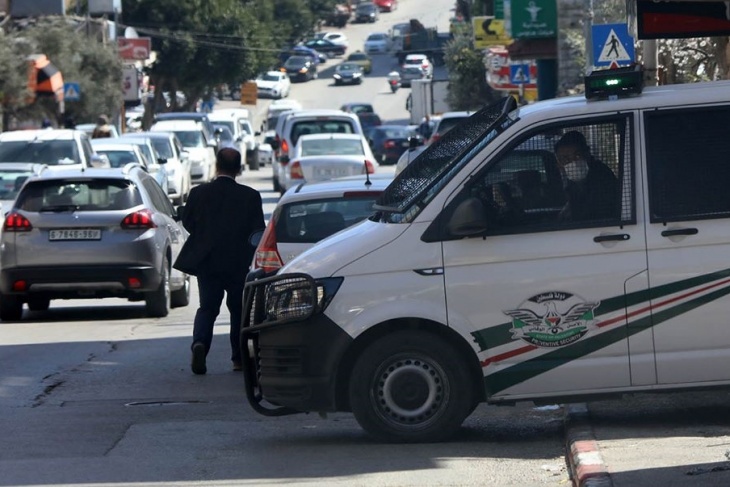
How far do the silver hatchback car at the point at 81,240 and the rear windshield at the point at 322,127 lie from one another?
1860cm

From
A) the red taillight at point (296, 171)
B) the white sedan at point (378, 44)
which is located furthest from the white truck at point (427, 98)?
the white sedan at point (378, 44)

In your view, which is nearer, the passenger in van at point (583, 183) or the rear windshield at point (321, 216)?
the passenger in van at point (583, 183)

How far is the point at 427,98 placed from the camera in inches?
2355

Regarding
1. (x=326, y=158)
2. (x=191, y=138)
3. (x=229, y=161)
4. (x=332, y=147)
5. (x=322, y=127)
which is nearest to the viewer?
(x=229, y=161)

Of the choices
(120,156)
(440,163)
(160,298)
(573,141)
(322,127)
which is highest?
(573,141)

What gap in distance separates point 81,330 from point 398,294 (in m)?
7.79

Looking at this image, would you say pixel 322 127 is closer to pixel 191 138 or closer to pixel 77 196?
pixel 191 138

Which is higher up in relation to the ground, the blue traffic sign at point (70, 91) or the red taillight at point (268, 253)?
the blue traffic sign at point (70, 91)

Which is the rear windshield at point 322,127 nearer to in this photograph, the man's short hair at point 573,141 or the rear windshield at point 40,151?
the rear windshield at point 40,151

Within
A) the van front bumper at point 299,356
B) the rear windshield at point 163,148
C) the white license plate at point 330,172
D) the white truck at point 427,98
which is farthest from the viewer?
the white truck at point 427,98

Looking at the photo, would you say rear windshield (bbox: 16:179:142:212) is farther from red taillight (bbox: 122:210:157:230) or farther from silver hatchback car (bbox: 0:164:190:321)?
red taillight (bbox: 122:210:157:230)

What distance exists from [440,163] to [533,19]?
85.9 feet

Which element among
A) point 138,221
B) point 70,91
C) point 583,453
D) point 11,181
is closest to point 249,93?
point 70,91

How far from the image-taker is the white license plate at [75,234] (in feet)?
52.3
